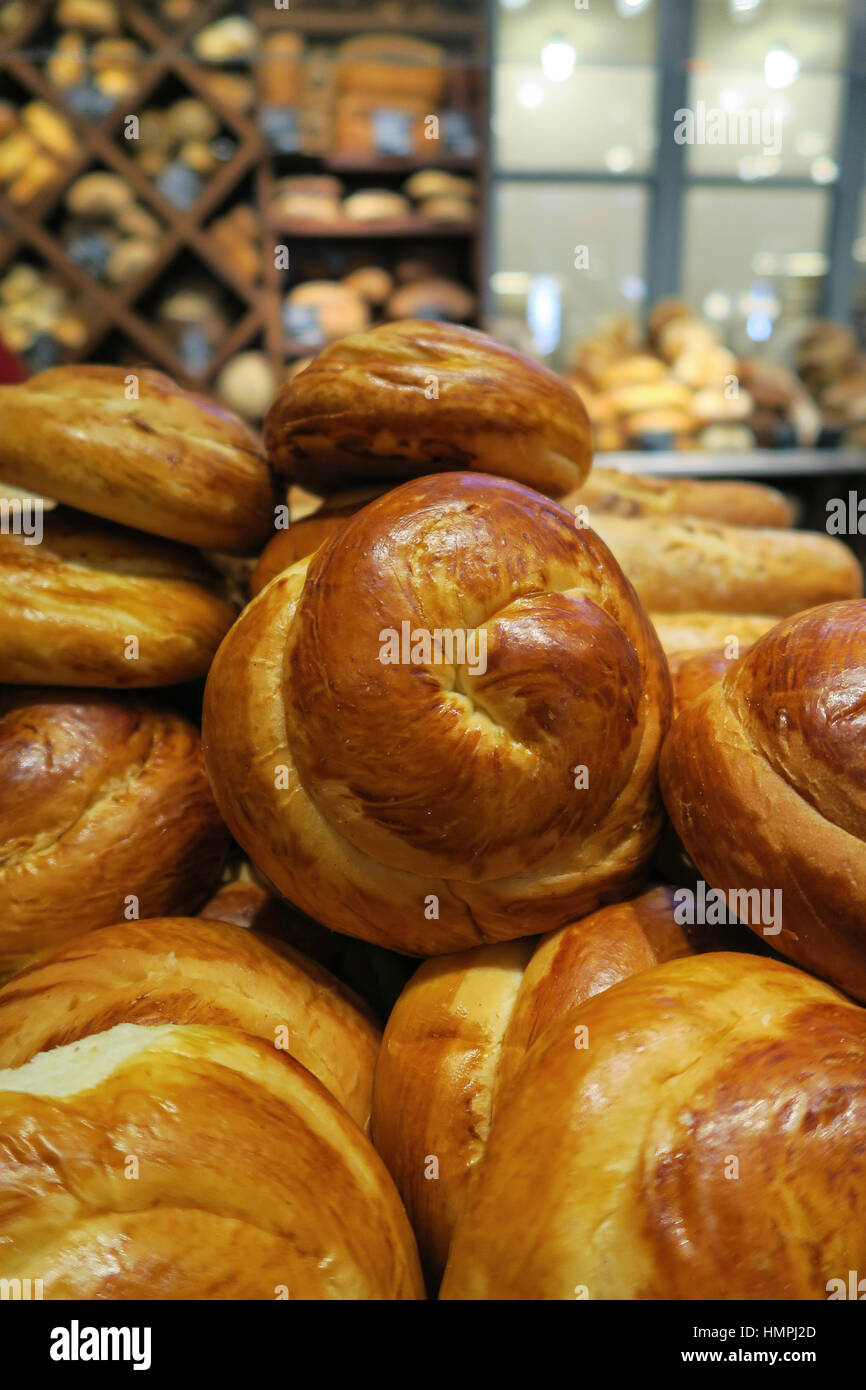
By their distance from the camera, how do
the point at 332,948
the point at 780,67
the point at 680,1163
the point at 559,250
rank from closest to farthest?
the point at 680,1163
the point at 332,948
the point at 780,67
the point at 559,250

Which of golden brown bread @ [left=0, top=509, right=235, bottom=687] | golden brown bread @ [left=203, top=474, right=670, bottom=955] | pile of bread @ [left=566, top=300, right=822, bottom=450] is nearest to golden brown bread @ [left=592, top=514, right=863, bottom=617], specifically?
golden brown bread @ [left=203, top=474, right=670, bottom=955]

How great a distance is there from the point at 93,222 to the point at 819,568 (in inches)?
157

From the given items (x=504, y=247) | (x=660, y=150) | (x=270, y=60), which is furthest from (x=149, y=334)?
(x=660, y=150)

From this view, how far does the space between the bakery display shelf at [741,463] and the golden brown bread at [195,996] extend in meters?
3.80

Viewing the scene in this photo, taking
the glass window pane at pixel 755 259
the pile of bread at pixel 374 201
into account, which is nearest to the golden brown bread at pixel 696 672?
the pile of bread at pixel 374 201

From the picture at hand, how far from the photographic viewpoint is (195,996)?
2.83 ft

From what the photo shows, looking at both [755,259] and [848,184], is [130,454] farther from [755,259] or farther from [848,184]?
[848,184]

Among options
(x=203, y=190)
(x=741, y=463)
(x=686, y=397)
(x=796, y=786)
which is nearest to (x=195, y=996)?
(x=796, y=786)

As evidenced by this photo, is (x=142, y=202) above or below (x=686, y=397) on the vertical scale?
above

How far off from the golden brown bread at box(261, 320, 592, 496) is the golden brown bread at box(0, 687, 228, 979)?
1.20 ft

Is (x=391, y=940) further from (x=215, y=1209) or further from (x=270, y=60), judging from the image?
(x=270, y=60)

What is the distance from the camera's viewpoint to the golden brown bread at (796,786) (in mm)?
721

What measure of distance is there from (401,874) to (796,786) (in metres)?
0.34

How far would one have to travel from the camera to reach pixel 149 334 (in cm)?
439
